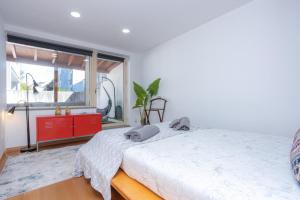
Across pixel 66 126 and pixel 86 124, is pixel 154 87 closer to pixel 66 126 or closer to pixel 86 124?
pixel 86 124

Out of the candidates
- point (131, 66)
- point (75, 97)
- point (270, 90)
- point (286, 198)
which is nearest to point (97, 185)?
point (286, 198)

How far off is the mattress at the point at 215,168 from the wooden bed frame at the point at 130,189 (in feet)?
0.13

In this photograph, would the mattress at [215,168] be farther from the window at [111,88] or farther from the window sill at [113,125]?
the window at [111,88]

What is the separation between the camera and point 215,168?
943 mm

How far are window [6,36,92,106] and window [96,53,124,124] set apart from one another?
460 mm

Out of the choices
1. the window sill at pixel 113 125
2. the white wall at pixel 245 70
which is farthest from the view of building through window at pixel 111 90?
the white wall at pixel 245 70

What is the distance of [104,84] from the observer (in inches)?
172

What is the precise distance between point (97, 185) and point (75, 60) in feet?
10.7

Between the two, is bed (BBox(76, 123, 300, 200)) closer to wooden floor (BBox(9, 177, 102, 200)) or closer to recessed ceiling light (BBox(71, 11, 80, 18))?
wooden floor (BBox(9, 177, 102, 200))

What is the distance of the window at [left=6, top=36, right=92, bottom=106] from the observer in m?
3.07

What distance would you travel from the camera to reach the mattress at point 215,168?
0.73 meters

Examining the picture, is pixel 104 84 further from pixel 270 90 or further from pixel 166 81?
pixel 270 90

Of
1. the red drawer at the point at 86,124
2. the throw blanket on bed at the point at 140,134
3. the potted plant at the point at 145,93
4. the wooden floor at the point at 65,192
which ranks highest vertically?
the potted plant at the point at 145,93

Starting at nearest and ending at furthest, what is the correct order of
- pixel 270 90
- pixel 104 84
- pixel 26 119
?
pixel 270 90 < pixel 26 119 < pixel 104 84
